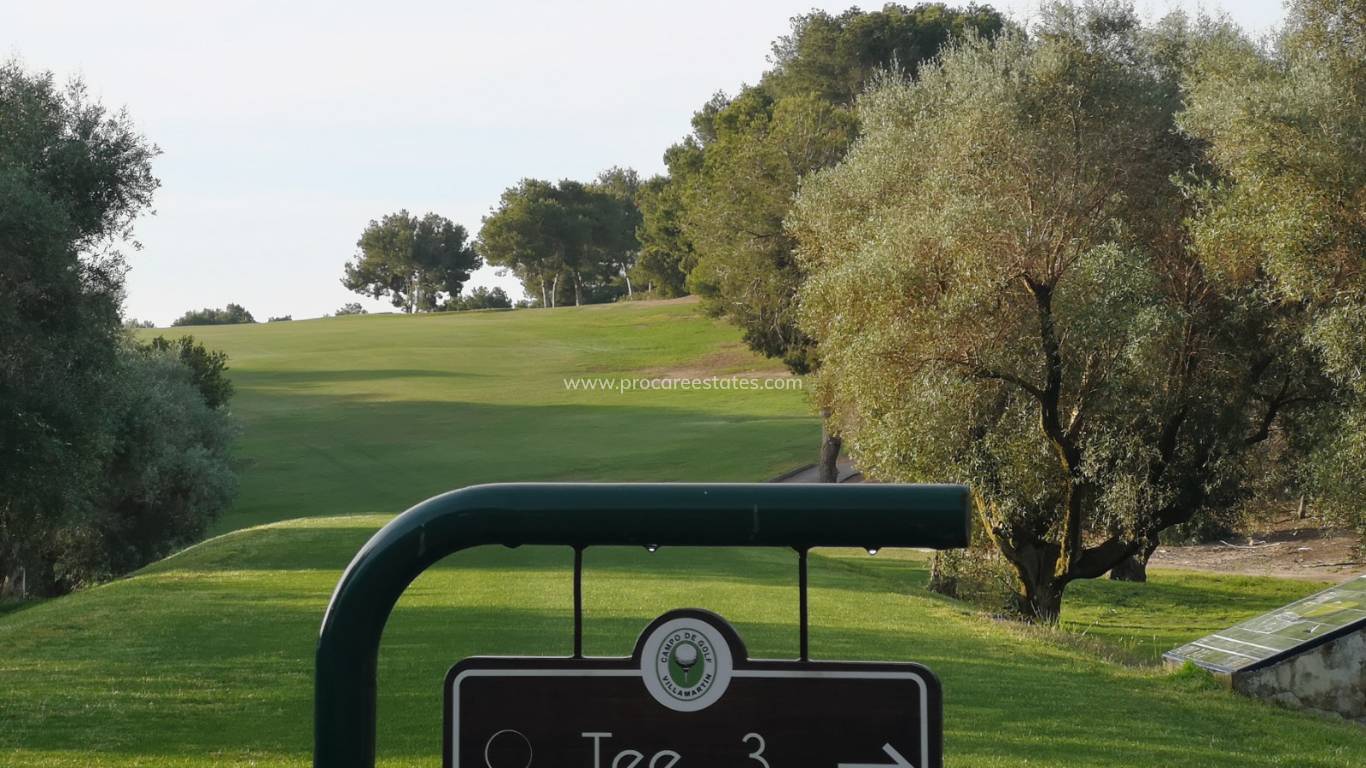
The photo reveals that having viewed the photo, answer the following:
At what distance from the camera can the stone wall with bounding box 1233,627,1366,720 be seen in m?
14.0

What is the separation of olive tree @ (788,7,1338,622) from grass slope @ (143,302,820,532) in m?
20.0

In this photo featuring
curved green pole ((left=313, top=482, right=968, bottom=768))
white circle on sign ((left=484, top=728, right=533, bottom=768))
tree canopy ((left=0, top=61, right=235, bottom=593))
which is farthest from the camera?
tree canopy ((left=0, top=61, right=235, bottom=593))

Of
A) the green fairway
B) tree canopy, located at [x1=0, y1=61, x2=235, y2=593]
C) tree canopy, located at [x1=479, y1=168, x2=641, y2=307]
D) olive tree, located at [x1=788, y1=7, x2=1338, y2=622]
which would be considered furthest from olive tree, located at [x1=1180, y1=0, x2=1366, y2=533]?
tree canopy, located at [x1=479, y1=168, x2=641, y2=307]

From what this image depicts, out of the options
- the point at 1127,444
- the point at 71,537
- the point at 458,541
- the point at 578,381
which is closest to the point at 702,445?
the point at 578,381

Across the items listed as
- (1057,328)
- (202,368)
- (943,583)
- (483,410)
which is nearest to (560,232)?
(483,410)

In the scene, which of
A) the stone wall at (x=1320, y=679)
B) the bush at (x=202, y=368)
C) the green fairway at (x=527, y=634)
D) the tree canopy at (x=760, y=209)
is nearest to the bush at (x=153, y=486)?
the bush at (x=202, y=368)

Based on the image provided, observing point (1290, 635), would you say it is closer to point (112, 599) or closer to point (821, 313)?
point (821, 313)

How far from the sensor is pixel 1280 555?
111ft

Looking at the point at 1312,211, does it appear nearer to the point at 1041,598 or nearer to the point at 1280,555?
the point at 1041,598

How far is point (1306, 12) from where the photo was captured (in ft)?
68.3

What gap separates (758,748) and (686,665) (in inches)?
5.9

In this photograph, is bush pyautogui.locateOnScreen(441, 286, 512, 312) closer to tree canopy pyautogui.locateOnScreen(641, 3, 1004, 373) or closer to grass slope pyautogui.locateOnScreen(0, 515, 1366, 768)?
tree canopy pyautogui.locateOnScreen(641, 3, 1004, 373)

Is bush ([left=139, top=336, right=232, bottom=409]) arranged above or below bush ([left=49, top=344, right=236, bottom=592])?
above

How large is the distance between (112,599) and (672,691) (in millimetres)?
21950
